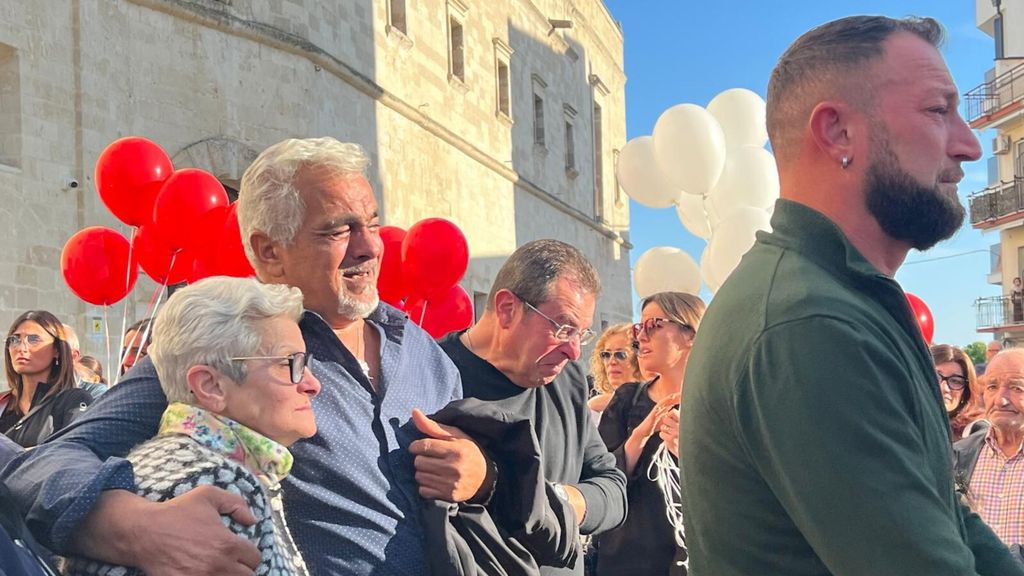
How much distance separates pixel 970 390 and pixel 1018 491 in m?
0.82

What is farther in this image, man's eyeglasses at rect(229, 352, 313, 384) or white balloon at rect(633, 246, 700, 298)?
white balloon at rect(633, 246, 700, 298)

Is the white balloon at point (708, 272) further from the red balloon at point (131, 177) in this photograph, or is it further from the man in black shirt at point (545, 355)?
the man in black shirt at point (545, 355)

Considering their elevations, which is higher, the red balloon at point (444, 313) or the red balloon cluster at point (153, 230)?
the red balloon cluster at point (153, 230)

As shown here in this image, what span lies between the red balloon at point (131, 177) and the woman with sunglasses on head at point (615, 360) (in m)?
2.66

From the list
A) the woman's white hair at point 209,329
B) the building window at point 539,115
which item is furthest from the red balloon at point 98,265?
the building window at point 539,115

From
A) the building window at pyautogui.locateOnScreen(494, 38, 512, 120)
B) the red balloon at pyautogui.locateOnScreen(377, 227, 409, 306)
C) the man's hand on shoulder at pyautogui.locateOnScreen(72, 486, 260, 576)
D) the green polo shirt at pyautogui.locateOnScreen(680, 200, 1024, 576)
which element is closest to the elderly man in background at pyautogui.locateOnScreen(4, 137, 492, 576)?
the man's hand on shoulder at pyautogui.locateOnScreen(72, 486, 260, 576)

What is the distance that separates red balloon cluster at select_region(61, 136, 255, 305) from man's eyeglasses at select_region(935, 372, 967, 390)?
129 inches

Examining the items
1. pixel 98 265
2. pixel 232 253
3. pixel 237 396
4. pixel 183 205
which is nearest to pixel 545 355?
pixel 237 396

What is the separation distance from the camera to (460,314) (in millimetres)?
7227

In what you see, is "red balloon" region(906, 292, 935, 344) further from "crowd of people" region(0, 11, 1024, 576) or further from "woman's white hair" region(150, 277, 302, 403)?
"woman's white hair" region(150, 277, 302, 403)

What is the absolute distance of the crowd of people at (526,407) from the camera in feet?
3.81

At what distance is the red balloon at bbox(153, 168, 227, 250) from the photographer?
16.9 ft

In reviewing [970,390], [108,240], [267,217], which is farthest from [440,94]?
[267,217]

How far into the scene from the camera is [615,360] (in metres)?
5.44
